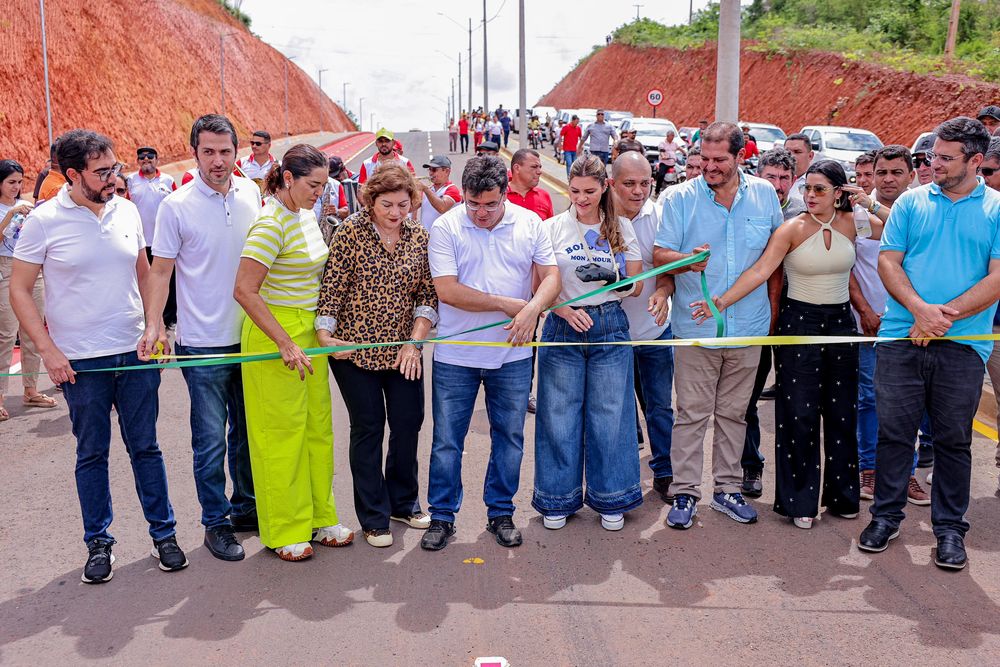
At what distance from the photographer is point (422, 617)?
4395 mm

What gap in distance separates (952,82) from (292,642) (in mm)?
30710

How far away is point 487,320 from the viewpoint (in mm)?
5270

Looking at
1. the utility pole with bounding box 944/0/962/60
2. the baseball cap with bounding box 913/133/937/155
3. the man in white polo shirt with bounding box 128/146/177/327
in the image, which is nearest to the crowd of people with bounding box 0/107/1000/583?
the baseball cap with bounding box 913/133/937/155

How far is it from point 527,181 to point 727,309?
107 inches

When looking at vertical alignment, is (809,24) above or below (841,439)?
above

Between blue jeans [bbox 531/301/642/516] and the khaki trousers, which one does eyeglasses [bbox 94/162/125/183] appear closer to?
blue jeans [bbox 531/301/642/516]

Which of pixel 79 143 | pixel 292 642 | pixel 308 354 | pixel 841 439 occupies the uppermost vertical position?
pixel 79 143

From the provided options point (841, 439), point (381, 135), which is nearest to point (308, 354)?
point (841, 439)

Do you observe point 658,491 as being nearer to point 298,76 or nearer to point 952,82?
point 952,82

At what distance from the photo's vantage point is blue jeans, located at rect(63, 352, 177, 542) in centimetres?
479

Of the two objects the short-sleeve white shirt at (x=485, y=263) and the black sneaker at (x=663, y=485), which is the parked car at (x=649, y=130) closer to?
the black sneaker at (x=663, y=485)

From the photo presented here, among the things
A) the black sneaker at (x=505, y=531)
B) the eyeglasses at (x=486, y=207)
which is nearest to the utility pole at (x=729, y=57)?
the eyeglasses at (x=486, y=207)

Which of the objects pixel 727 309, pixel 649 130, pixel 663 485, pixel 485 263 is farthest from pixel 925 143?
pixel 649 130

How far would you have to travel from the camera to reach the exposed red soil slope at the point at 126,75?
115 feet
